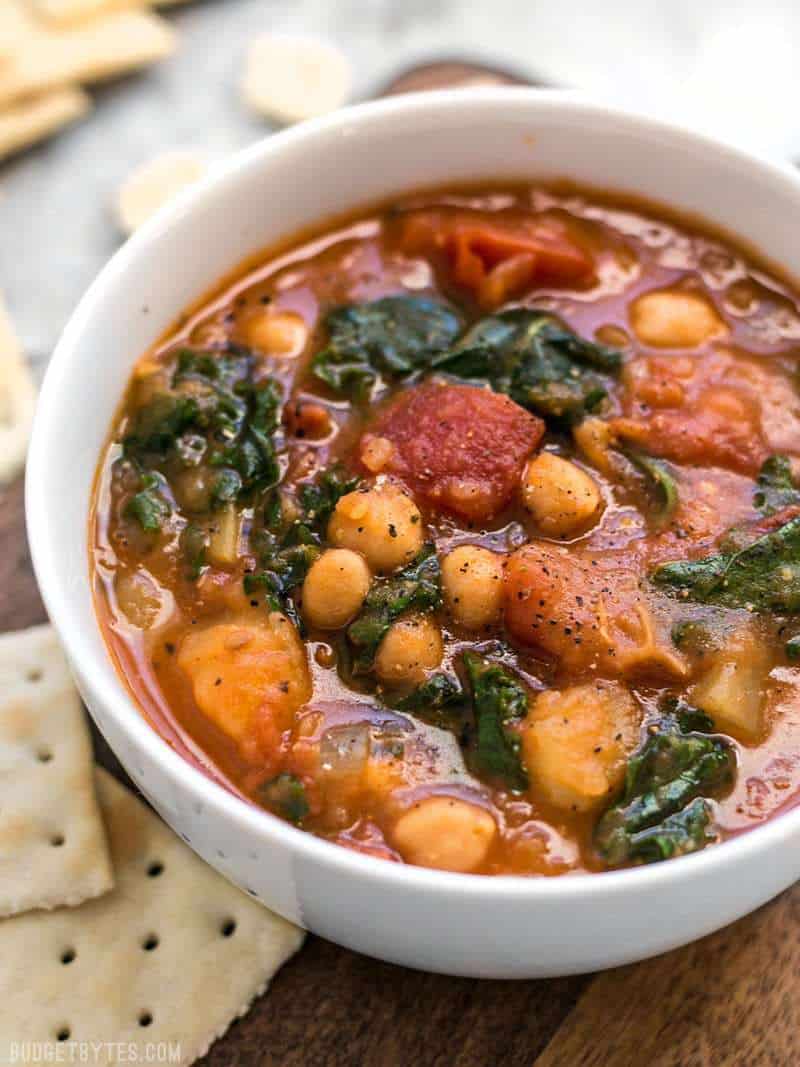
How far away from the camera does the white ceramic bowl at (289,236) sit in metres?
2.33

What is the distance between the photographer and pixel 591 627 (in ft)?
9.39

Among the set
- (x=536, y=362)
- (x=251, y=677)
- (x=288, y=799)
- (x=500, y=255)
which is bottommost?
(x=288, y=799)

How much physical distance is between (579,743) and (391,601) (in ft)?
1.81

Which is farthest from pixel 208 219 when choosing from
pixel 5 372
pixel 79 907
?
pixel 79 907

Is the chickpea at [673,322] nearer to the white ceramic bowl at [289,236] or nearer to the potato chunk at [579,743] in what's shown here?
the white ceramic bowl at [289,236]

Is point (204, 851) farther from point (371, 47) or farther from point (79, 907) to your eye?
point (371, 47)

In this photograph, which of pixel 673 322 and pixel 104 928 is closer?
pixel 104 928

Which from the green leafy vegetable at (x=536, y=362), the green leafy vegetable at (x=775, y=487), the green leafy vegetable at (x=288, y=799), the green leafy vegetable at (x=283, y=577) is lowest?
the green leafy vegetable at (x=288, y=799)

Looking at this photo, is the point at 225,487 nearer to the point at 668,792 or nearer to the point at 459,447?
the point at 459,447

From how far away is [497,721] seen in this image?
9.09 feet

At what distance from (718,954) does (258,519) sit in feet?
4.87

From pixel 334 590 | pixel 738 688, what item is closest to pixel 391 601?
pixel 334 590

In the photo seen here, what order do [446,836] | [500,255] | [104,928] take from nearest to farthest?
[446,836], [104,928], [500,255]

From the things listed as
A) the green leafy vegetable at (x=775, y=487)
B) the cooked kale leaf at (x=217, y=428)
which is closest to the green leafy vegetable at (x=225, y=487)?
the cooked kale leaf at (x=217, y=428)
